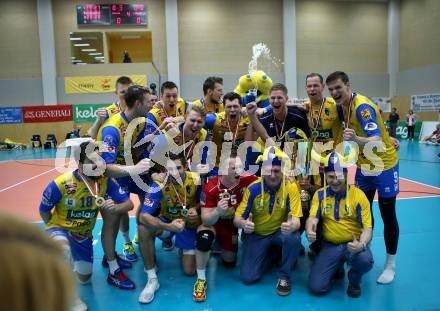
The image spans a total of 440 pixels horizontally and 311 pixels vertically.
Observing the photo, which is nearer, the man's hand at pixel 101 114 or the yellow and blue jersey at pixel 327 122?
the yellow and blue jersey at pixel 327 122

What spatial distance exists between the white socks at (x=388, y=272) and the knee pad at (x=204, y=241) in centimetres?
188

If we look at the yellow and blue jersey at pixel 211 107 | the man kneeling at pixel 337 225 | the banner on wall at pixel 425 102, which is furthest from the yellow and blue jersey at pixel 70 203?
the banner on wall at pixel 425 102

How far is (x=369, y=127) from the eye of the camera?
375 centimetres

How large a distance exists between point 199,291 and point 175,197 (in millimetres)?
1058

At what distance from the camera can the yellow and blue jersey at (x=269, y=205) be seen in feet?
13.1

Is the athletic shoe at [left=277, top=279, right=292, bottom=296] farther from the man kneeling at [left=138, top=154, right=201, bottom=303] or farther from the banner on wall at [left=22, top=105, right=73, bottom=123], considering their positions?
the banner on wall at [left=22, top=105, right=73, bottom=123]

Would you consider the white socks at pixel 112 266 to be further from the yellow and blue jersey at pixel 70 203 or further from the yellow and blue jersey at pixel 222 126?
the yellow and blue jersey at pixel 222 126

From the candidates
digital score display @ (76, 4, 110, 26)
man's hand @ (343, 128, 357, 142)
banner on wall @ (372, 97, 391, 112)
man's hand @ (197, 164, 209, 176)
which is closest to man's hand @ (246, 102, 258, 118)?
man's hand @ (197, 164, 209, 176)

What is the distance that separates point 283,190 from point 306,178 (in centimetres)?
64

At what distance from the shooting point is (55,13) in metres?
20.9

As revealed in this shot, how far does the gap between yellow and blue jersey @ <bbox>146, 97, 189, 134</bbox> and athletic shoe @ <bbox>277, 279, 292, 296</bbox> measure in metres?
2.31

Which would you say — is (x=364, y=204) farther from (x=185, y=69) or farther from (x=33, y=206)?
(x=185, y=69)

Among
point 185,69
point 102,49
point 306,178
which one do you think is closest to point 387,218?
point 306,178

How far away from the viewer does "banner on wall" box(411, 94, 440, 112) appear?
822 inches
